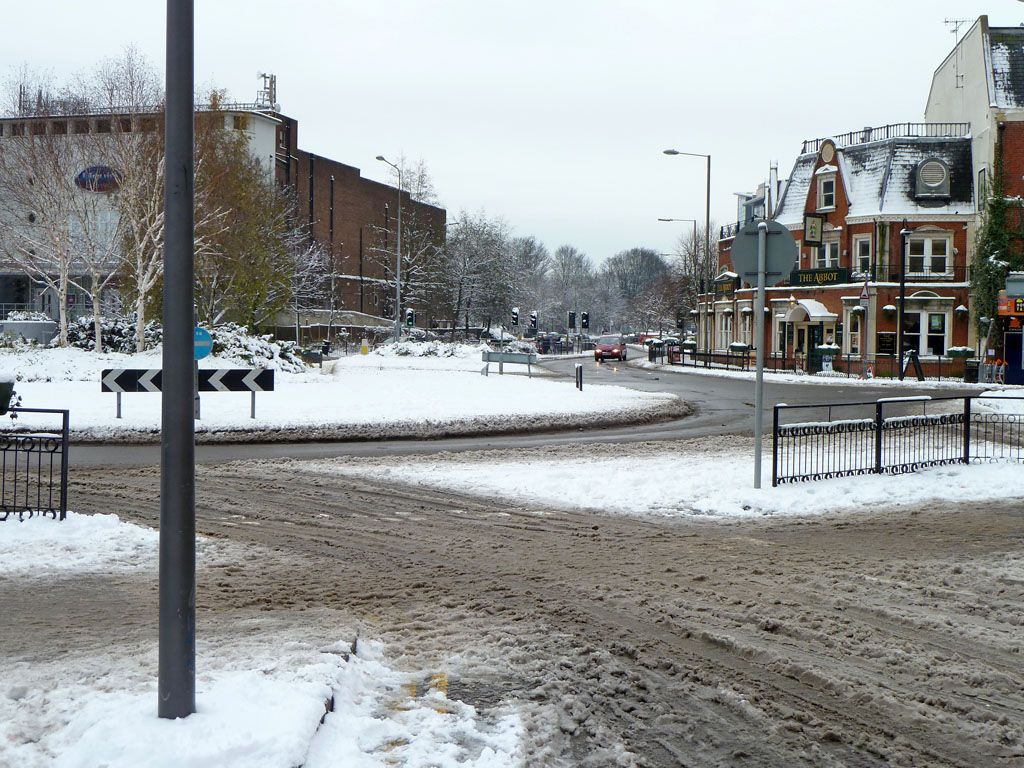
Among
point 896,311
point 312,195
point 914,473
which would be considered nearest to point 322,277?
point 312,195

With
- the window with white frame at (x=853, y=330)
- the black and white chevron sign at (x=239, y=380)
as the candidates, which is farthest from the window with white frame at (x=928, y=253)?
the black and white chevron sign at (x=239, y=380)

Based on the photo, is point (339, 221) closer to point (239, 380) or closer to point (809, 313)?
point (809, 313)

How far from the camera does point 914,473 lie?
45.1 feet

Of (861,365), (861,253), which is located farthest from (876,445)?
(861,253)

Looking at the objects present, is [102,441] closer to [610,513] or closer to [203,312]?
[610,513]

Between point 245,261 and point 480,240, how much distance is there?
151 ft

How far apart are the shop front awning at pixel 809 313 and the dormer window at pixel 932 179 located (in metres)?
7.66

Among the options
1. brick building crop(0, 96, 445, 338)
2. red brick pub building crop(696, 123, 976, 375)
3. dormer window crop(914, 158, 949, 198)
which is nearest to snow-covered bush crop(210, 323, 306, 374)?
brick building crop(0, 96, 445, 338)

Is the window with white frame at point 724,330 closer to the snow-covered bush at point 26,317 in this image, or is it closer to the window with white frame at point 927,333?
the window with white frame at point 927,333

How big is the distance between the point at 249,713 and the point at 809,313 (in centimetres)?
5221

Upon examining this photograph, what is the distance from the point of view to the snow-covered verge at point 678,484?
38.4 feet

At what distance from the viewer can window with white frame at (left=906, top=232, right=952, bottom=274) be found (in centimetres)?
5150

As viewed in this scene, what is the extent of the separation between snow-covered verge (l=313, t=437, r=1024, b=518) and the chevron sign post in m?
5.14

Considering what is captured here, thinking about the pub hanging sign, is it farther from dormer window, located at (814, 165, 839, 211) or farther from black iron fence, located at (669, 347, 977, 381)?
black iron fence, located at (669, 347, 977, 381)
